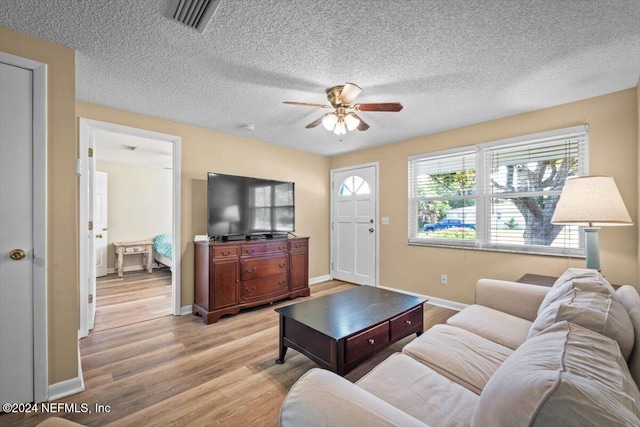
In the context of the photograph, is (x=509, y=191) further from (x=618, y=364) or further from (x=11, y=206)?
(x=11, y=206)

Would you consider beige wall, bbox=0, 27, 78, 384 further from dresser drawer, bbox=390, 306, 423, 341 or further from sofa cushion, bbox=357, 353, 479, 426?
dresser drawer, bbox=390, 306, 423, 341

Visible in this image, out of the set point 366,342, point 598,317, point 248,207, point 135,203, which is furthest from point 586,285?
point 135,203

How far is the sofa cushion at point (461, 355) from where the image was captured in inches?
51.0

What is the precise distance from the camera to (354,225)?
470 centimetres

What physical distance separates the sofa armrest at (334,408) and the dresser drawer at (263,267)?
2.59 m

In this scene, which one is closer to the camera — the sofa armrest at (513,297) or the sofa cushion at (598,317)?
the sofa cushion at (598,317)

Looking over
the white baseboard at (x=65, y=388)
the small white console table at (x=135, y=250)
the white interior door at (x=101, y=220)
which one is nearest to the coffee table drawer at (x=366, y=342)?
the white baseboard at (x=65, y=388)

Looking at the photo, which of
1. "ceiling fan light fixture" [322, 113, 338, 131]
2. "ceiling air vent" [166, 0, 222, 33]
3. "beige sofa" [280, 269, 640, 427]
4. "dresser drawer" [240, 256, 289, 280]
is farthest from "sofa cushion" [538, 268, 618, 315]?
"dresser drawer" [240, 256, 289, 280]

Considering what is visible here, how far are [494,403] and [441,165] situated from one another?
3410 millimetres

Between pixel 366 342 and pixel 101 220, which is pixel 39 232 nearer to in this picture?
pixel 366 342

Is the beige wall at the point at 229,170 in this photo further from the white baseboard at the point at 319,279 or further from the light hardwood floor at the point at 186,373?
the light hardwood floor at the point at 186,373

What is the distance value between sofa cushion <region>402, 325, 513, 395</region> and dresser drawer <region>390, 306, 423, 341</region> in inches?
18.3

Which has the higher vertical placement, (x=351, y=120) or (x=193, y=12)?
(x=193, y=12)

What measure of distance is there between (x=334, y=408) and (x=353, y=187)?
13.5 ft
